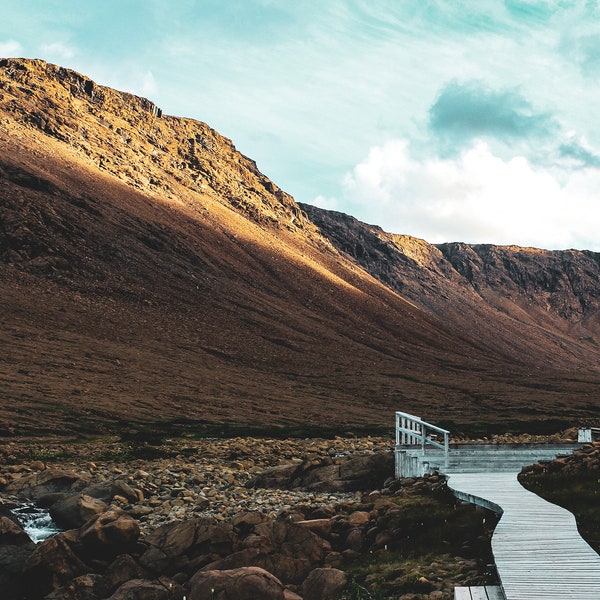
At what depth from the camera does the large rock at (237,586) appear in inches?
535

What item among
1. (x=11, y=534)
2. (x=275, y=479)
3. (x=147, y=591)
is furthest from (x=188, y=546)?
(x=275, y=479)

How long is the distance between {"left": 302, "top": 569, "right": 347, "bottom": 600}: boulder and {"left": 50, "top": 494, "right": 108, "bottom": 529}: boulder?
11349 mm

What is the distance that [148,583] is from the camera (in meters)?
15.3

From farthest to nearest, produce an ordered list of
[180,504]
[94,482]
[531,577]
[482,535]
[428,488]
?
[94,482], [180,504], [428,488], [482,535], [531,577]

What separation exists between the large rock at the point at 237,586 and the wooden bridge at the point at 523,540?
4.19 meters

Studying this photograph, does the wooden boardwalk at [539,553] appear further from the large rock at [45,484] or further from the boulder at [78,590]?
the large rock at [45,484]

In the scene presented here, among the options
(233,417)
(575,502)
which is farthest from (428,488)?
(233,417)

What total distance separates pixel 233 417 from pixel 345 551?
166 feet

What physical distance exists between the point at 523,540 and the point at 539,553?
2.60ft

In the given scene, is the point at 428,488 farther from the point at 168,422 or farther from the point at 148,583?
the point at 168,422

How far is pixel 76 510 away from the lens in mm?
23250

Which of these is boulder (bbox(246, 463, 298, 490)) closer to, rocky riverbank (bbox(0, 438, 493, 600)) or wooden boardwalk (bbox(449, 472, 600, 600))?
rocky riverbank (bbox(0, 438, 493, 600))

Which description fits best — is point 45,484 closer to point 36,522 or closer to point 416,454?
point 36,522

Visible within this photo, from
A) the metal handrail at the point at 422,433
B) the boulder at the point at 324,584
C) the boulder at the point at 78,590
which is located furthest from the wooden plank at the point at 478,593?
the metal handrail at the point at 422,433
